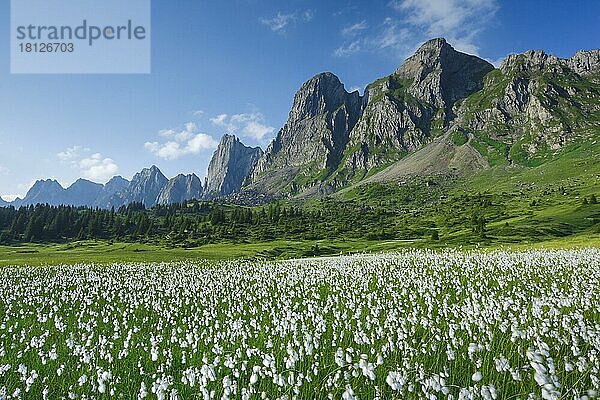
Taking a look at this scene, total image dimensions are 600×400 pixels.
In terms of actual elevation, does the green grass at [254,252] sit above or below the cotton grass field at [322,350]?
below

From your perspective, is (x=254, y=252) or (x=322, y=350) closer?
(x=322, y=350)

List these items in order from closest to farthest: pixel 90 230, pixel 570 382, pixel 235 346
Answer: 1. pixel 570 382
2. pixel 235 346
3. pixel 90 230

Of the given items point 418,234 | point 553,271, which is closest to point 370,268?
point 553,271

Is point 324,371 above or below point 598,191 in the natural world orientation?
below

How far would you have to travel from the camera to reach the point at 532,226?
109625 mm

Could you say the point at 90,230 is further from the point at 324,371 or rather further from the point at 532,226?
the point at 324,371

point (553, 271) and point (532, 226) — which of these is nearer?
point (553, 271)

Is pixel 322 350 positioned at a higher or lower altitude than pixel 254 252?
higher

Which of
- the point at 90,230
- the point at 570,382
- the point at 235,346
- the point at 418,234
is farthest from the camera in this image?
the point at 90,230

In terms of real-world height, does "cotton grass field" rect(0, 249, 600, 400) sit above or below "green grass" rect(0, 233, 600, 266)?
above

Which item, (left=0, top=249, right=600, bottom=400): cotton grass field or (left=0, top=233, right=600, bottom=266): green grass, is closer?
(left=0, top=249, right=600, bottom=400): cotton grass field

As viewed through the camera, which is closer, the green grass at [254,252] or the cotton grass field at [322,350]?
the cotton grass field at [322,350]

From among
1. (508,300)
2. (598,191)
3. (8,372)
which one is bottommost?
(8,372)

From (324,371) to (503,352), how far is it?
4046 millimetres
